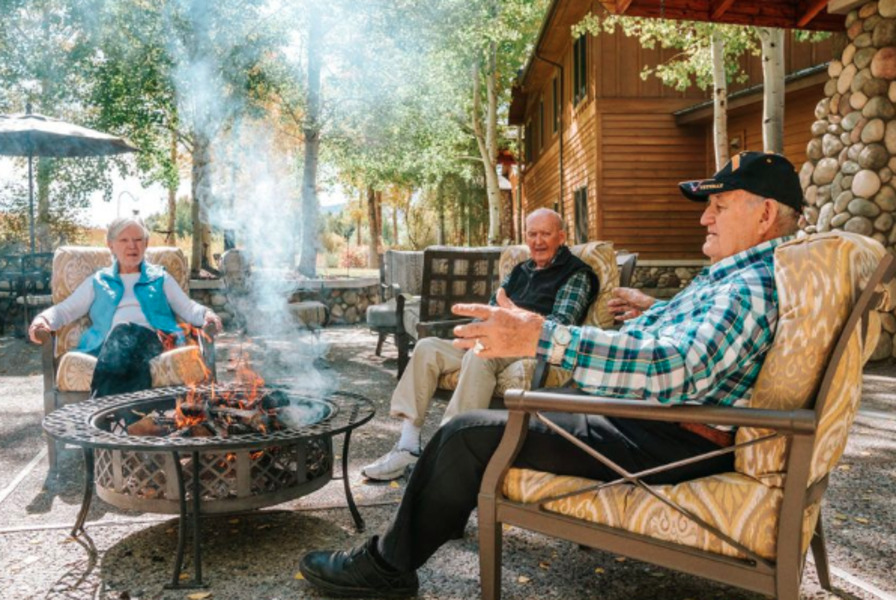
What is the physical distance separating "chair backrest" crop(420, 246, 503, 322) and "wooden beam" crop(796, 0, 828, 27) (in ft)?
13.1

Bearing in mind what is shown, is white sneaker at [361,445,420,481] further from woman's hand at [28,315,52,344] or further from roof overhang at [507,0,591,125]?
roof overhang at [507,0,591,125]

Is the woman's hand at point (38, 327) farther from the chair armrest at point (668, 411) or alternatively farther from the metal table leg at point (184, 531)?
the chair armrest at point (668, 411)

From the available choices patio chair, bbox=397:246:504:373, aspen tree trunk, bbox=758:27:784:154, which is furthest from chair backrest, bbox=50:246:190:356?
aspen tree trunk, bbox=758:27:784:154

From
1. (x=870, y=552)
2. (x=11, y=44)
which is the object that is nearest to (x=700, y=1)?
(x=870, y=552)

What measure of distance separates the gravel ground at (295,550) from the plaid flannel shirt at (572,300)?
52.3 inches

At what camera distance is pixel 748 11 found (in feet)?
25.1

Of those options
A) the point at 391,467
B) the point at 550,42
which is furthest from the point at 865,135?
the point at 550,42

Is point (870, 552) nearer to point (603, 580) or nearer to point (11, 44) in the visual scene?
point (603, 580)

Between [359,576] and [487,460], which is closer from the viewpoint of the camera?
[487,460]

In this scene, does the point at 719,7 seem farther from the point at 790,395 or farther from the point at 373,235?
the point at 373,235

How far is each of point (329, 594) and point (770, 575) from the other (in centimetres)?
142

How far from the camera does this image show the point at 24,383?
6.98 m

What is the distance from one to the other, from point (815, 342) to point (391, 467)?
2.51m

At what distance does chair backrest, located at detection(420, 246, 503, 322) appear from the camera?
7027 millimetres
